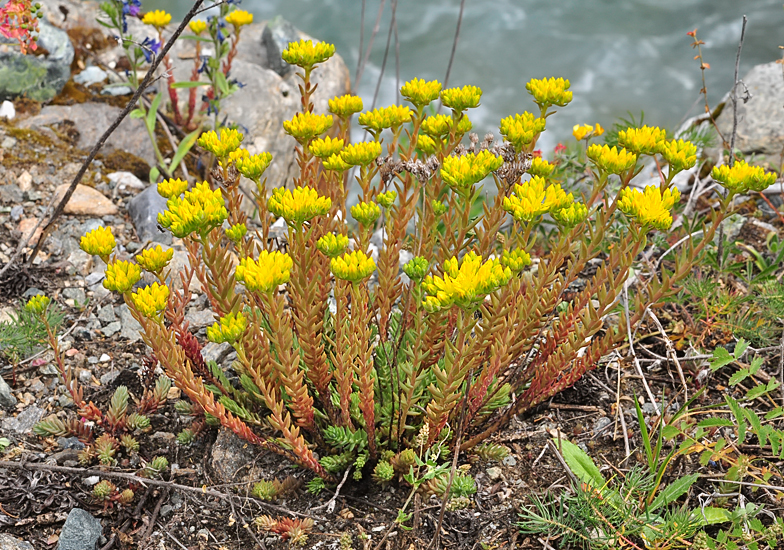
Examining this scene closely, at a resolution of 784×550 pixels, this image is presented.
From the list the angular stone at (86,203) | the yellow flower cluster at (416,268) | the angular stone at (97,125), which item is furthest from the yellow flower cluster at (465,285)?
the angular stone at (97,125)

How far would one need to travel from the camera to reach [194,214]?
1.79 m

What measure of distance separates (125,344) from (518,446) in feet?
6.03

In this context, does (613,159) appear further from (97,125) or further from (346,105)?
(97,125)

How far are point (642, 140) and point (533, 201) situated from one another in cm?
45

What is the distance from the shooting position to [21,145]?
400 centimetres

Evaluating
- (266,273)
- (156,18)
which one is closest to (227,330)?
(266,273)

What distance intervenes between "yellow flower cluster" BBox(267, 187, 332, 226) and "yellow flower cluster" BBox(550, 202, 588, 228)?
27.8 inches

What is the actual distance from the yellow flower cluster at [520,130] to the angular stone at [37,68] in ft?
12.1

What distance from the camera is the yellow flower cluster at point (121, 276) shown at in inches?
73.5

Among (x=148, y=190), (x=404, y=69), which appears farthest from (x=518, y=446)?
(x=404, y=69)

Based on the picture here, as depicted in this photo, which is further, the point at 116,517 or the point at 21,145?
the point at 21,145

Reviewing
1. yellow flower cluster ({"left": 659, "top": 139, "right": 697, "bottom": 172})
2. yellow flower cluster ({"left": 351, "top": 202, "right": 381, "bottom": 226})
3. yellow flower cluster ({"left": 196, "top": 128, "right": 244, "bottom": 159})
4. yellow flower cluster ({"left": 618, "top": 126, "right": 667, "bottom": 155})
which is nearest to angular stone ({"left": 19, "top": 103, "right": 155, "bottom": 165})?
yellow flower cluster ({"left": 196, "top": 128, "right": 244, "bottom": 159})

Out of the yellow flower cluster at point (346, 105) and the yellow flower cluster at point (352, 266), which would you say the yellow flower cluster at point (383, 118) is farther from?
the yellow flower cluster at point (352, 266)

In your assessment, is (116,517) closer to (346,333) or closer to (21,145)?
(346,333)
